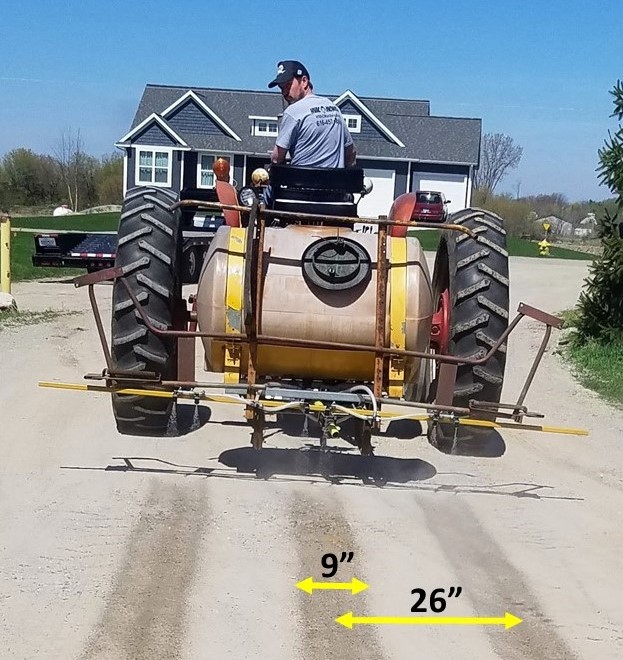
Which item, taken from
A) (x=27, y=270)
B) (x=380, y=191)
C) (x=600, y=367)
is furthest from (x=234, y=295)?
(x=380, y=191)

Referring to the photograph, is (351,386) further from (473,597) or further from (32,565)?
(32,565)

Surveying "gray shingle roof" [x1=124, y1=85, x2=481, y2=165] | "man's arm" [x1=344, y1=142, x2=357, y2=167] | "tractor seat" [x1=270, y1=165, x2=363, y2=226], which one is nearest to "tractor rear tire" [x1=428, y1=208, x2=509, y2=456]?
"tractor seat" [x1=270, y1=165, x2=363, y2=226]

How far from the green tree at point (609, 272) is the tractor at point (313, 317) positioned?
21.6ft

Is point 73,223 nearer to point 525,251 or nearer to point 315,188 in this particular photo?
point 525,251

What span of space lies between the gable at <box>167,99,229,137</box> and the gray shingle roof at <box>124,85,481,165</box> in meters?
0.42

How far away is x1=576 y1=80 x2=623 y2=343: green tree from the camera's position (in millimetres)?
12508

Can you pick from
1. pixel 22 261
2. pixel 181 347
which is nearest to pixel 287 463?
pixel 181 347

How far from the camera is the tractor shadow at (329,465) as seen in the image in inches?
257

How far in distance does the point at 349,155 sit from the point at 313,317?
5.61ft

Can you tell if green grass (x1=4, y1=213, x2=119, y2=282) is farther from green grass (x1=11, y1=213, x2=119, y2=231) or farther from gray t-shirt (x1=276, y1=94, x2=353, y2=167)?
gray t-shirt (x1=276, y1=94, x2=353, y2=167)

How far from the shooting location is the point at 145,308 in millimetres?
6047

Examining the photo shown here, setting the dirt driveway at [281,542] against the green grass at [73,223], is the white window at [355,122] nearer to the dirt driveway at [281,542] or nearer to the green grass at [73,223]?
the green grass at [73,223]

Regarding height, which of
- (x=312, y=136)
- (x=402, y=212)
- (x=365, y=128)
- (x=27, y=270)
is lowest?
(x=27, y=270)

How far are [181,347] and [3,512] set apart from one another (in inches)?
56.7
